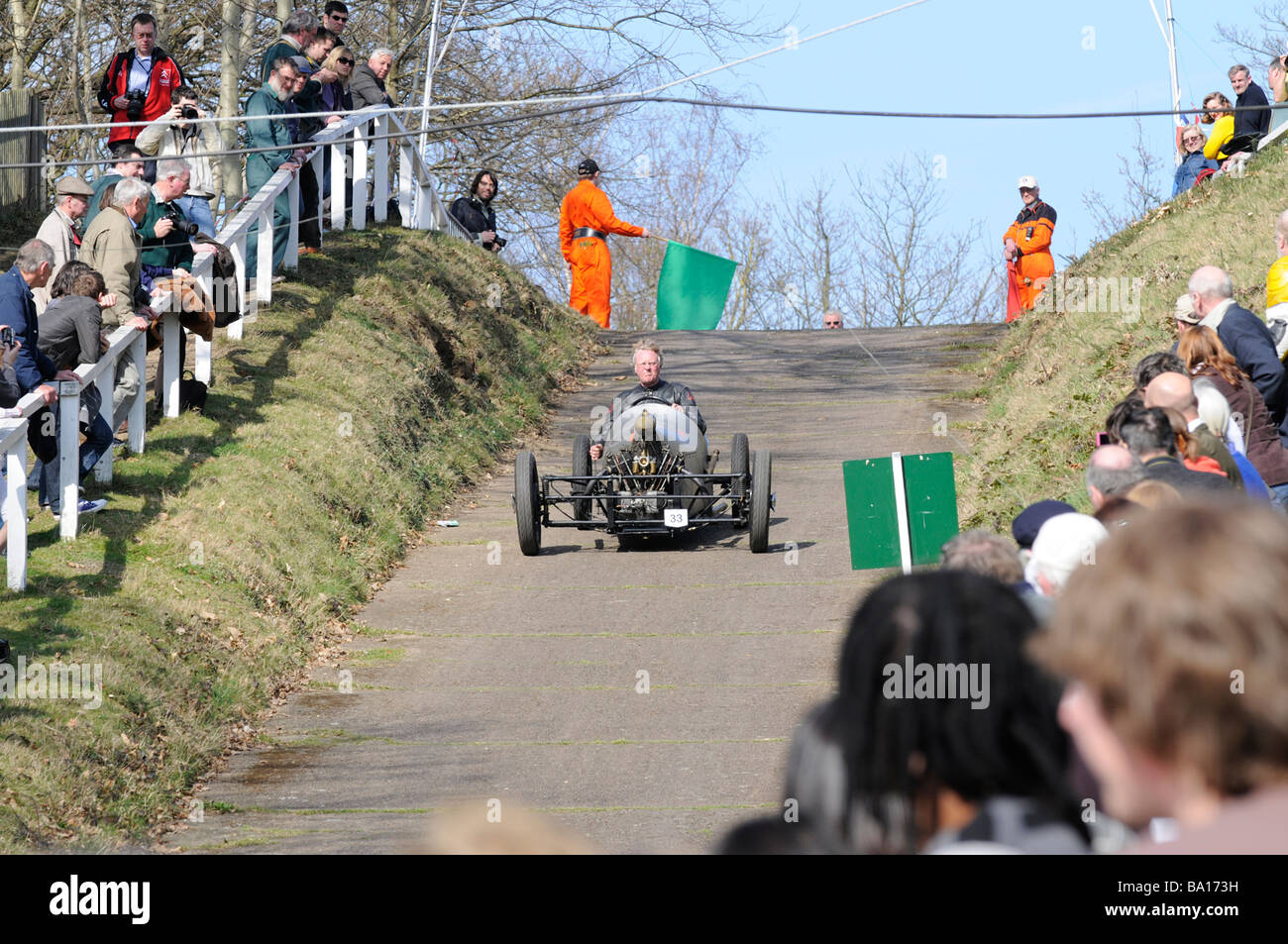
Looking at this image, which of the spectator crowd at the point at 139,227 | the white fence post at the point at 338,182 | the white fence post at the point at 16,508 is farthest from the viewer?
the white fence post at the point at 338,182

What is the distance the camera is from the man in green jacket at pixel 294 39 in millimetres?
14188

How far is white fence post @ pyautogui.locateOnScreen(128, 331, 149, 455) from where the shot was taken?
10344 millimetres

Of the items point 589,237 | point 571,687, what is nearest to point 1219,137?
point 589,237

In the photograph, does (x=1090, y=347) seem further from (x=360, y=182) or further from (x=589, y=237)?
(x=360, y=182)

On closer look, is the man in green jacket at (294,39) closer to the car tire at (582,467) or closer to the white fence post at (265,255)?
the white fence post at (265,255)

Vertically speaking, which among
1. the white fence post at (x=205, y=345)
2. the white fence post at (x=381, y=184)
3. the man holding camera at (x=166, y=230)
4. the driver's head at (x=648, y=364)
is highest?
the white fence post at (x=381, y=184)

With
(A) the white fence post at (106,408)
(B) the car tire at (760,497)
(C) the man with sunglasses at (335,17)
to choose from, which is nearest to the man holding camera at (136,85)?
(C) the man with sunglasses at (335,17)

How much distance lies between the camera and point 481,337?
1720 centimetres

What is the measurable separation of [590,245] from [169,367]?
981 cm

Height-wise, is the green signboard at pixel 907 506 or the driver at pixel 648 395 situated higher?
the driver at pixel 648 395

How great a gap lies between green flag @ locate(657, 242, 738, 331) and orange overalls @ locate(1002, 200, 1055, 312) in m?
3.89

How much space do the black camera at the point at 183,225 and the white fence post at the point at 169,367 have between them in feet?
2.98

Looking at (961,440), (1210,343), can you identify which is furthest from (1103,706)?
(961,440)

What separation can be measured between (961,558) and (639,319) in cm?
4382
